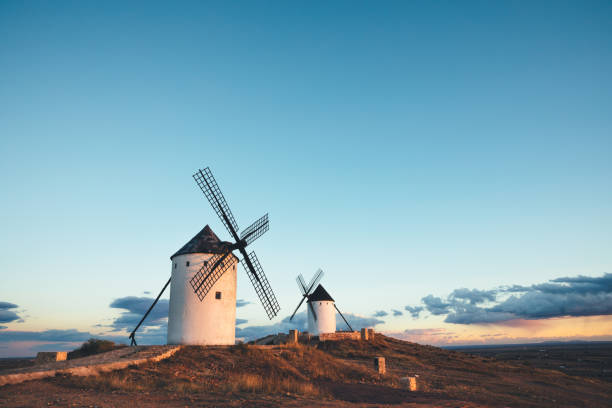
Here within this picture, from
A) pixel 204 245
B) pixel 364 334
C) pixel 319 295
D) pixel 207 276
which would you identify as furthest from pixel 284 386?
pixel 319 295

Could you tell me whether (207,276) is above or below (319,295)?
above

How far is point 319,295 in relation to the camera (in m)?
45.4

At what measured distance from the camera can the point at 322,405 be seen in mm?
13055

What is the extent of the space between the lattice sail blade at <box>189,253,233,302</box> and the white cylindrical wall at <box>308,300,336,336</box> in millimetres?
23562

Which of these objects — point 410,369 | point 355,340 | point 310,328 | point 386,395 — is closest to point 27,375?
point 386,395

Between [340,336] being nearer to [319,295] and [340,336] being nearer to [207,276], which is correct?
[319,295]

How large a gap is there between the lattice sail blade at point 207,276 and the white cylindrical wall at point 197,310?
24 cm

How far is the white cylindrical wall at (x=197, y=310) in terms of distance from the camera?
73.7 ft

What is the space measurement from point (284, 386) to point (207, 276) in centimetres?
890

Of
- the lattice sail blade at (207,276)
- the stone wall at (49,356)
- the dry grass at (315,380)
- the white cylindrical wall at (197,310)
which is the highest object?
the lattice sail blade at (207,276)

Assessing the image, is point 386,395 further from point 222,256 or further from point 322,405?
point 222,256

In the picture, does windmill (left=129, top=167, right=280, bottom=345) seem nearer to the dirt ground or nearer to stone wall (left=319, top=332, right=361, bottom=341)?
the dirt ground

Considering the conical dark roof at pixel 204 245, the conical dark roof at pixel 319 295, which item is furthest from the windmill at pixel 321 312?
the conical dark roof at pixel 204 245

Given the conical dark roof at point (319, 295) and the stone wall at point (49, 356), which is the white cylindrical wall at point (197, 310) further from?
the conical dark roof at point (319, 295)
